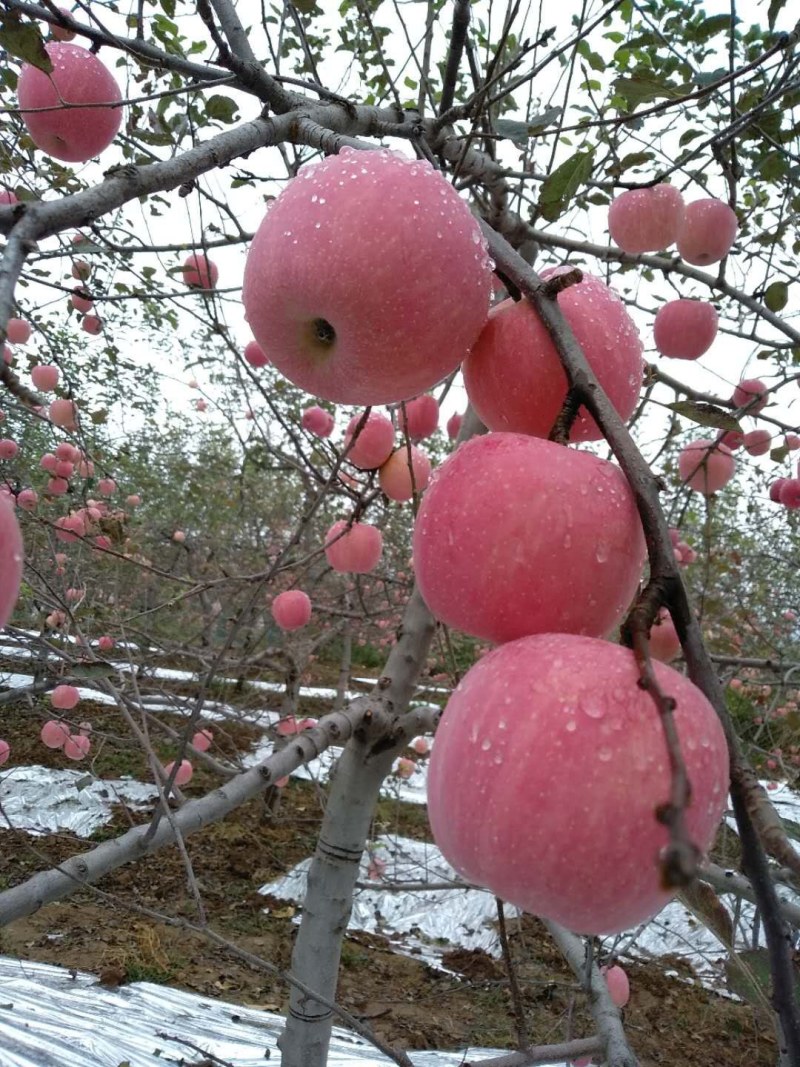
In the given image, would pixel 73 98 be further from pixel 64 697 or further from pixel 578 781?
pixel 64 697

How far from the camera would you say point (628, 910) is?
459mm

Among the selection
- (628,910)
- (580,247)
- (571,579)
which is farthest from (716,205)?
(628,910)

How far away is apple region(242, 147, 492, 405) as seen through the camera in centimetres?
62

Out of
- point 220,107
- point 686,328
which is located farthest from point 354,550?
point 220,107

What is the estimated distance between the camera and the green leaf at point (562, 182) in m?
0.96

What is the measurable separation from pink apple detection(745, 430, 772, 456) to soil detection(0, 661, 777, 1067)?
2038mm

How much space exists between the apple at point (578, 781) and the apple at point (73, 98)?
163 centimetres

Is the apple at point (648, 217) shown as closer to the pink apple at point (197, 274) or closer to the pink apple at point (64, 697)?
the pink apple at point (197, 274)

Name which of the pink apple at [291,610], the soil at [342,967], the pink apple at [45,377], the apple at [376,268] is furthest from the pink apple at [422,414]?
the pink apple at [45,377]

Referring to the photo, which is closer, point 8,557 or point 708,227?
point 8,557

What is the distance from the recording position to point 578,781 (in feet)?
1.43

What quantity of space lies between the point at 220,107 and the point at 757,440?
77.2 inches

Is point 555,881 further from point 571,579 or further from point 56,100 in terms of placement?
point 56,100

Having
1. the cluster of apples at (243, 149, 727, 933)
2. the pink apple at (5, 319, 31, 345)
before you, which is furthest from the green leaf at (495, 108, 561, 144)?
the pink apple at (5, 319, 31, 345)
